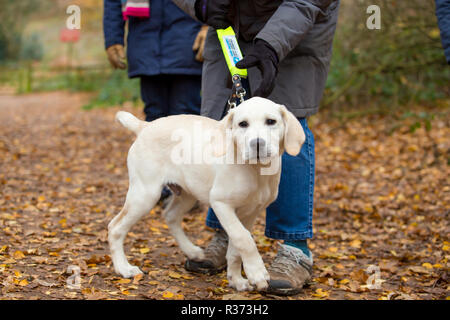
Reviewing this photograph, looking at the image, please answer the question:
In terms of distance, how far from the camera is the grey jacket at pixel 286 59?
130 inches

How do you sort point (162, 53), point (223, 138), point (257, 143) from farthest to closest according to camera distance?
1. point (162, 53)
2. point (223, 138)
3. point (257, 143)

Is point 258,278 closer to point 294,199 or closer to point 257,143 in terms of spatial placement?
point 294,199

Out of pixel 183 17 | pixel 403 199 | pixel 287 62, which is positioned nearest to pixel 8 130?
pixel 183 17

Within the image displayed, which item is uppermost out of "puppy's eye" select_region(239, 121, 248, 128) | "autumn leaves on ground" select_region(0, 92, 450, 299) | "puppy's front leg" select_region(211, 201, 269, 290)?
"puppy's eye" select_region(239, 121, 248, 128)

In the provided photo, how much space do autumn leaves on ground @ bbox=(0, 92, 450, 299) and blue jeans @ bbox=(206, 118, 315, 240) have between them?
38 centimetres

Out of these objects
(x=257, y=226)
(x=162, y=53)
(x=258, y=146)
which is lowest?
(x=257, y=226)

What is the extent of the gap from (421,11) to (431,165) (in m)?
2.92

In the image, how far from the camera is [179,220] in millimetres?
3666

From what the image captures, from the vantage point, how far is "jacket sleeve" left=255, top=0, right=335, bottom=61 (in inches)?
118

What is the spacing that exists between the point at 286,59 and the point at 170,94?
1.82 meters

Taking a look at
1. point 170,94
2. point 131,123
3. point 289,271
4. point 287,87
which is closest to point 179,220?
point 131,123

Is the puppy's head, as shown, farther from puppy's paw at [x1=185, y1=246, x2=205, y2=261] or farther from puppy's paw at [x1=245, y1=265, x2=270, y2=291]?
puppy's paw at [x1=185, y1=246, x2=205, y2=261]

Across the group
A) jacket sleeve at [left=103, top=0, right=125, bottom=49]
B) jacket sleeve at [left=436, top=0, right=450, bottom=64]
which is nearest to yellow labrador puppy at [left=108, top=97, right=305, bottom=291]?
jacket sleeve at [left=436, top=0, right=450, bottom=64]
